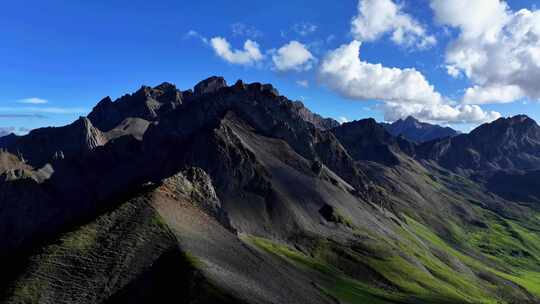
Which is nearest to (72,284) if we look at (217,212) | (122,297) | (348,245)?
(122,297)

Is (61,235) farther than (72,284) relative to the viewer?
Yes

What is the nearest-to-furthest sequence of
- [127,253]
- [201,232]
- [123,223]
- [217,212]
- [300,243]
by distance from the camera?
1. [127,253]
2. [123,223]
3. [201,232]
4. [217,212]
5. [300,243]

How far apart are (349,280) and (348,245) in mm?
47918

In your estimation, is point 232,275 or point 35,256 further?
point 232,275

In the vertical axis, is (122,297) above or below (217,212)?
below

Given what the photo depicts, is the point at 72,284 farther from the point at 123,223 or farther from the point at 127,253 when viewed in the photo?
the point at 123,223

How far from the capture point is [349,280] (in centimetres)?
14662

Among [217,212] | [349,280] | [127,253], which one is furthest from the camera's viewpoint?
[349,280]

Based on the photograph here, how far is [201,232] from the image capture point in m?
89.6

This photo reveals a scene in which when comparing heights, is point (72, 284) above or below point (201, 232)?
below

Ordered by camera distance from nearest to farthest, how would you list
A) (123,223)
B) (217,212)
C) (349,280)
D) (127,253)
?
(127,253) < (123,223) < (217,212) < (349,280)

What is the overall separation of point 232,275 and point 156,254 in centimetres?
1192

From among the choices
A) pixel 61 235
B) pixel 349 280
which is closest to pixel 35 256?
pixel 61 235

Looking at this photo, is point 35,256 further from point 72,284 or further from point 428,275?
point 428,275
